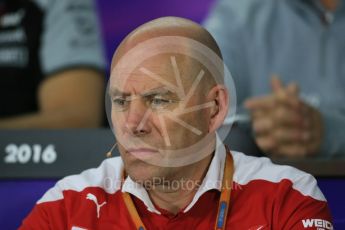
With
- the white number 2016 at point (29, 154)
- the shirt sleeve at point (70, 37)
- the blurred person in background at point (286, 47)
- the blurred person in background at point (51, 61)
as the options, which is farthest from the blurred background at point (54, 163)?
the shirt sleeve at point (70, 37)

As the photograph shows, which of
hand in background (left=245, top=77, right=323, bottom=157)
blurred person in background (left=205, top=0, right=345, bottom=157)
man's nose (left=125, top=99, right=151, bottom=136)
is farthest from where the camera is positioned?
blurred person in background (left=205, top=0, right=345, bottom=157)

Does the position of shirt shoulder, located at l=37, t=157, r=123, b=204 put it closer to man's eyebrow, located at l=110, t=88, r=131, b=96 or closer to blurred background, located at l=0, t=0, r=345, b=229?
blurred background, located at l=0, t=0, r=345, b=229

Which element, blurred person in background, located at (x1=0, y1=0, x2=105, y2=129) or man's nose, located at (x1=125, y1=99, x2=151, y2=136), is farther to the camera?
blurred person in background, located at (x1=0, y1=0, x2=105, y2=129)

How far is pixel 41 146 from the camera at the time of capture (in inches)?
55.4

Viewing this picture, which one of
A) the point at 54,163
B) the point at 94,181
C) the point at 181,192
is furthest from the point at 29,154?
the point at 181,192

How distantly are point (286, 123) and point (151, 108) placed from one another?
2.17ft

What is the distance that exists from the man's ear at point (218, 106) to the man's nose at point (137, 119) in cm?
11

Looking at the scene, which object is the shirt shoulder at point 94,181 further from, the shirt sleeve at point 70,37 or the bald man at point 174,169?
the shirt sleeve at point 70,37

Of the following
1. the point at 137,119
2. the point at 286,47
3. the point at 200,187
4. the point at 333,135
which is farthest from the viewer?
the point at 286,47

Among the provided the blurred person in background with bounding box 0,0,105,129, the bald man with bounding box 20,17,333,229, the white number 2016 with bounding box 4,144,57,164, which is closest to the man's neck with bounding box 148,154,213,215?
the bald man with bounding box 20,17,333,229

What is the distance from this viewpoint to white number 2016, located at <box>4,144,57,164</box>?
1.40m

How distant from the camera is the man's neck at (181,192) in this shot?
122 centimetres

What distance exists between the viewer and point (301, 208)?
1192 mm

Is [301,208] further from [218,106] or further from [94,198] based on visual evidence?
[94,198]
